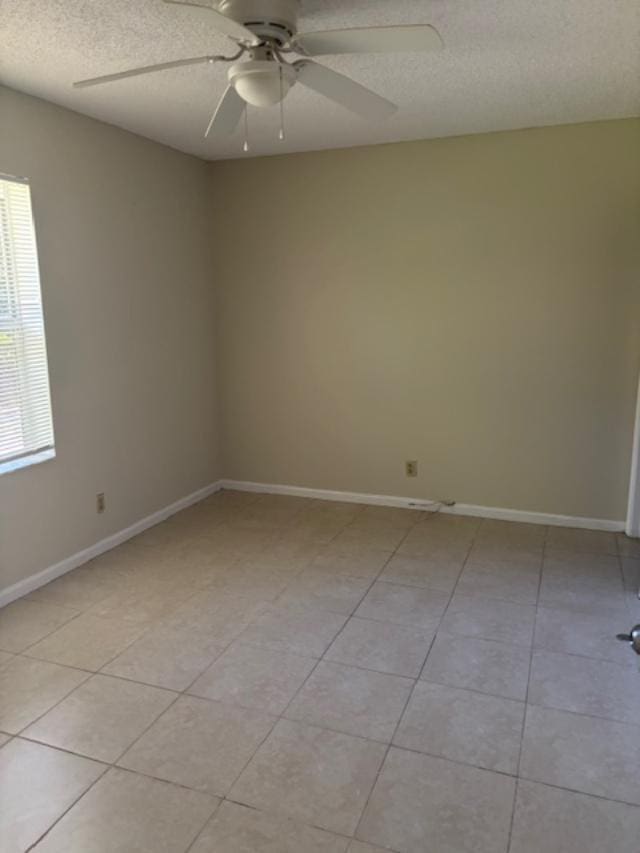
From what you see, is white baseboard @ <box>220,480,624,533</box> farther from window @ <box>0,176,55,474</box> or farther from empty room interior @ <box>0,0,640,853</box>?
window @ <box>0,176,55,474</box>

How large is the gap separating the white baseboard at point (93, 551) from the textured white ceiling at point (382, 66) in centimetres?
229

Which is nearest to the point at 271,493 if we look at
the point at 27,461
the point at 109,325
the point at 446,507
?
the point at 446,507

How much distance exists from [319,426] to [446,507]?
1032mm

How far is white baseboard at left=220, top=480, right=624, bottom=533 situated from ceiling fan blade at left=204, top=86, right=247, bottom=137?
263 cm

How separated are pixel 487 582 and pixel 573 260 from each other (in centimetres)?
192

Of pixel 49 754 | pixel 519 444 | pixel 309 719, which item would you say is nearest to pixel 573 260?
pixel 519 444

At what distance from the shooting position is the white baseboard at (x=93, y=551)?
300cm

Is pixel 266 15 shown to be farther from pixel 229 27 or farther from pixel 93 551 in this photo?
pixel 93 551

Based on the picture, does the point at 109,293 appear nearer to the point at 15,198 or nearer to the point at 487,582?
the point at 15,198

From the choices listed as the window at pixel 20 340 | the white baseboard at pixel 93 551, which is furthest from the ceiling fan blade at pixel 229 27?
the white baseboard at pixel 93 551

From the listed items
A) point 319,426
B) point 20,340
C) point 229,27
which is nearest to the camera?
point 229,27

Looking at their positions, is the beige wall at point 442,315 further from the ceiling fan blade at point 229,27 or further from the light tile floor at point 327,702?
the ceiling fan blade at point 229,27

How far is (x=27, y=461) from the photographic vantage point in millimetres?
3045

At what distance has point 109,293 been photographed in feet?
11.4
